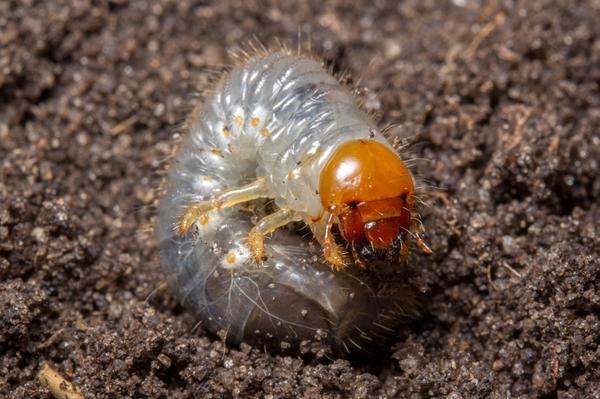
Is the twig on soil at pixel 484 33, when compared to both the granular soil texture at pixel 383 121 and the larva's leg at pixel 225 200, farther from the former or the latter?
the larva's leg at pixel 225 200

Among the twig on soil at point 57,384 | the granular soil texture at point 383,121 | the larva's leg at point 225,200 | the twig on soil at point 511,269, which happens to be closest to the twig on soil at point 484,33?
the granular soil texture at point 383,121

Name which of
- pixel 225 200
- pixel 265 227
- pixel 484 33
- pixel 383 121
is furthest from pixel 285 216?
pixel 484 33

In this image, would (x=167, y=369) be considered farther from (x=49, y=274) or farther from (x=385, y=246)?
(x=385, y=246)

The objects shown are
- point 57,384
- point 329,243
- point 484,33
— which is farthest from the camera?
point 484,33

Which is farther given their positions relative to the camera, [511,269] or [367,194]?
[511,269]

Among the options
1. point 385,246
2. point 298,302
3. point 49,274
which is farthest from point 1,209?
point 385,246

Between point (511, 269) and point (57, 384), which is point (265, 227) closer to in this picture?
point (57, 384)

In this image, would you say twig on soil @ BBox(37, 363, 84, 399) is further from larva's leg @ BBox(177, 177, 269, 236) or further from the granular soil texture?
larva's leg @ BBox(177, 177, 269, 236)
